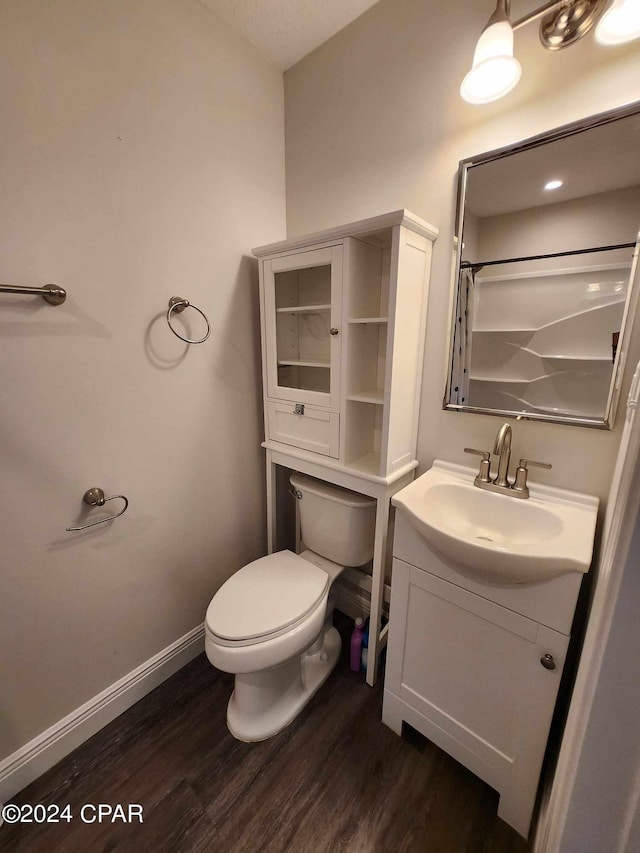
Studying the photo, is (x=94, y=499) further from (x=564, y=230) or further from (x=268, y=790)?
(x=564, y=230)

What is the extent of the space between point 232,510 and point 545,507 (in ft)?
4.08

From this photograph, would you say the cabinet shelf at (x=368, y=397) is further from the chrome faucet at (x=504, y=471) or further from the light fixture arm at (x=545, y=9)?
the light fixture arm at (x=545, y=9)

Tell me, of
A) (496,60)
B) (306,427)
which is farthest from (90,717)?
(496,60)

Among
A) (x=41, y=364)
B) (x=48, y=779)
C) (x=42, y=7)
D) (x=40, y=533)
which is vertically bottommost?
(x=48, y=779)

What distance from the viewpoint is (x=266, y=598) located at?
1.26 metres

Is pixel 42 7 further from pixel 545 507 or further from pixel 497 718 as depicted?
pixel 497 718

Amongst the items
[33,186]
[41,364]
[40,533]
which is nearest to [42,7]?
[33,186]

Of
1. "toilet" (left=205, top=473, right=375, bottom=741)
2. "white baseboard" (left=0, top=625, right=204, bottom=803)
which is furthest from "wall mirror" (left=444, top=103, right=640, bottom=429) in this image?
"white baseboard" (left=0, top=625, right=204, bottom=803)

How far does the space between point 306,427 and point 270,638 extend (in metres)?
0.77

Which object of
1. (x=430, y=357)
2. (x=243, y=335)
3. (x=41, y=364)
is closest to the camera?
(x=41, y=364)

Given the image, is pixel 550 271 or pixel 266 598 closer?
pixel 550 271

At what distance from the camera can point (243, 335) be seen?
4.99ft

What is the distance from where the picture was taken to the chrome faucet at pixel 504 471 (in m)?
1.10

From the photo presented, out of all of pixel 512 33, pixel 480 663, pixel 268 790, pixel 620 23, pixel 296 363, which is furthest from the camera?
pixel 296 363
